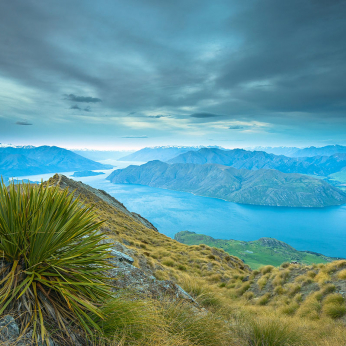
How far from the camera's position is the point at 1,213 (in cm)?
325

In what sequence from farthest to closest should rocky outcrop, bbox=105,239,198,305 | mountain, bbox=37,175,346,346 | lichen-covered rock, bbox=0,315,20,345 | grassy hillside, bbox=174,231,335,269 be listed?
grassy hillside, bbox=174,231,335,269, rocky outcrop, bbox=105,239,198,305, mountain, bbox=37,175,346,346, lichen-covered rock, bbox=0,315,20,345

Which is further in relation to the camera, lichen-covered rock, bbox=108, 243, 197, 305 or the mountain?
lichen-covered rock, bbox=108, 243, 197, 305

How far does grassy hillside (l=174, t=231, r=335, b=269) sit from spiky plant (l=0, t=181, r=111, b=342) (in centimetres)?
14316

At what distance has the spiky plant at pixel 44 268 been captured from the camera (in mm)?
2697

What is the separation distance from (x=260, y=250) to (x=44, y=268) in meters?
176

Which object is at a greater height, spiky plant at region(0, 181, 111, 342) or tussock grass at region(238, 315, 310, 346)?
spiky plant at region(0, 181, 111, 342)

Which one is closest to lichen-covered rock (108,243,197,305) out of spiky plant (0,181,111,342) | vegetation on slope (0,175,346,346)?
vegetation on slope (0,175,346,346)

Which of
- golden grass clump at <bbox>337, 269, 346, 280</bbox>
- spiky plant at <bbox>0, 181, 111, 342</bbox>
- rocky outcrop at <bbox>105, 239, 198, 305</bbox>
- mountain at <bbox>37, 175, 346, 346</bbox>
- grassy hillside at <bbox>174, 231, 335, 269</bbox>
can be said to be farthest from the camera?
grassy hillside at <bbox>174, 231, 335, 269</bbox>

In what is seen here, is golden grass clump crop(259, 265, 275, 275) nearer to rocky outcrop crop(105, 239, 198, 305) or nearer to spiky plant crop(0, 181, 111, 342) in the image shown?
rocky outcrop crop(105, 239, 198, 305)

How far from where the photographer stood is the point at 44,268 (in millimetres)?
2965

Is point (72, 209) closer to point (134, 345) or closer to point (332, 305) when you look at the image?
point (134, 345)

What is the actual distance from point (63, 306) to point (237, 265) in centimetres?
1806

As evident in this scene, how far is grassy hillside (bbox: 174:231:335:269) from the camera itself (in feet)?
436

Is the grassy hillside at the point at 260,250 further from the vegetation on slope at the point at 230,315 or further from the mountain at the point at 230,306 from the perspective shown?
the mountain at the point at 230,306
